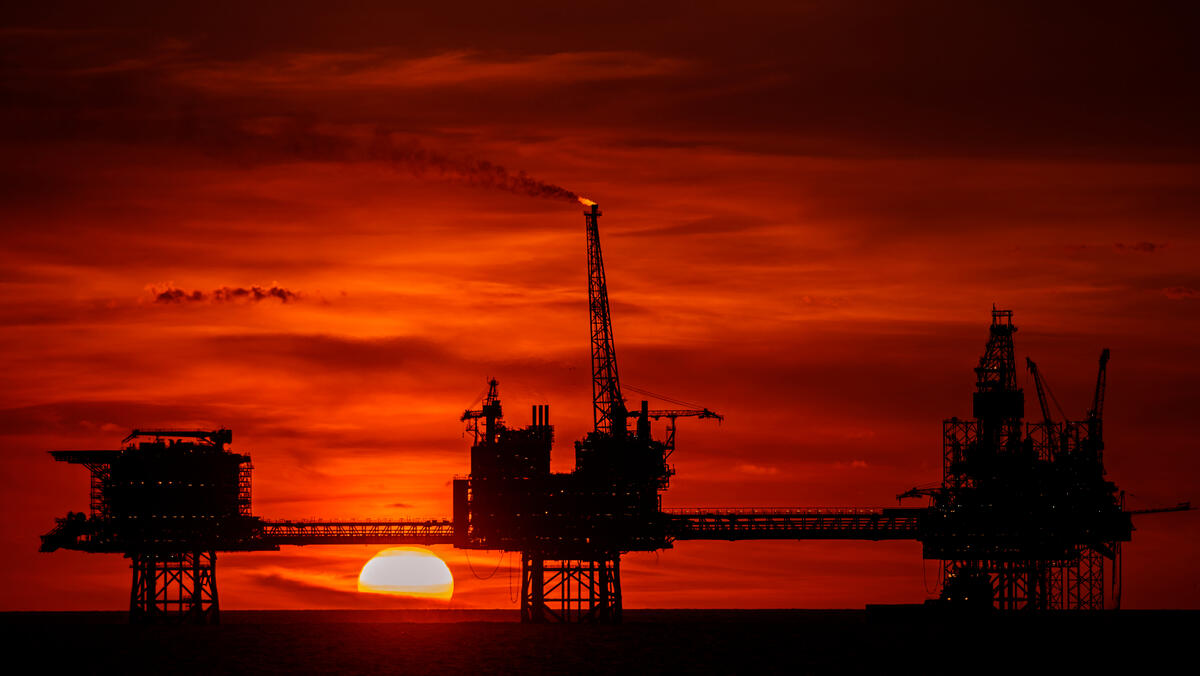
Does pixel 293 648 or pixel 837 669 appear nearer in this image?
pixel 837 669

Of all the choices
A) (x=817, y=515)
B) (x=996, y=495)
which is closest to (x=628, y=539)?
(x=817, y=515)

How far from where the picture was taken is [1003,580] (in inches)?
5689

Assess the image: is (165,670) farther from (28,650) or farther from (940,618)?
(940,618)

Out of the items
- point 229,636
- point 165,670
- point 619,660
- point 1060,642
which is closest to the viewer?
point 165,670

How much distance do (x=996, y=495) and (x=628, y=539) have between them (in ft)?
107

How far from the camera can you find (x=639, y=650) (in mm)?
139625

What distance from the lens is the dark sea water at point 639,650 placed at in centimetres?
12150

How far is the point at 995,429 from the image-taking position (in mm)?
142000

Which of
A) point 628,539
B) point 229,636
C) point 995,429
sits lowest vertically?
point 229,636

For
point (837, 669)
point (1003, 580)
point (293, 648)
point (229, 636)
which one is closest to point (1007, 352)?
point (1003, 580)

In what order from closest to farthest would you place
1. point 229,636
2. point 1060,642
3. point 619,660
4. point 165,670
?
point 165,670 → point 619,660 → point 1060,642 → point 229,636

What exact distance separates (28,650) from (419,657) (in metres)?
39.0

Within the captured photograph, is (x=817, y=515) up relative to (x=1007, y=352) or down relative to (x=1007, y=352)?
down

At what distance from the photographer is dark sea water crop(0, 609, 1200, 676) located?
399ft
